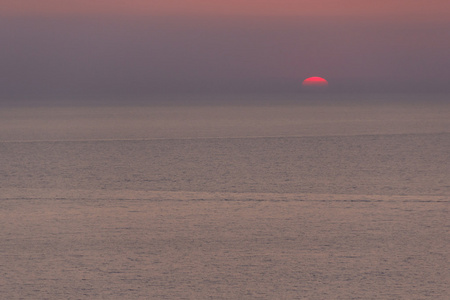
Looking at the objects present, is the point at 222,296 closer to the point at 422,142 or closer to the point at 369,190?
the point at 369,190

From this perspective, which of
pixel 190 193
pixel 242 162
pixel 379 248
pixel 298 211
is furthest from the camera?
pixel 242 162

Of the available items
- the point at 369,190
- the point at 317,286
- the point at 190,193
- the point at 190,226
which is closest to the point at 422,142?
the point at 369,190

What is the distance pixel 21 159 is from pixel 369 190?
7.65 m

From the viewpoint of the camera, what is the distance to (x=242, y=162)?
12562 mm

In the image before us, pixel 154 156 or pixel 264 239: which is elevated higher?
pixel 154 156

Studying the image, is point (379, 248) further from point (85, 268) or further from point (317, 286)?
point (85, 268)

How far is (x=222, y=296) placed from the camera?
161 inches

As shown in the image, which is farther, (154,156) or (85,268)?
(154,156)

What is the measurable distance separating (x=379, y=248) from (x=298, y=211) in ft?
5.58

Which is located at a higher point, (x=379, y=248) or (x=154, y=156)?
(x=154, y=156)

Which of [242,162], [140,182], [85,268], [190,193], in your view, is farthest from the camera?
[242,162]

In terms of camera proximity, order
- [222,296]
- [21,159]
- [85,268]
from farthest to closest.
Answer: [21,159] < [85,268] < [222,296]

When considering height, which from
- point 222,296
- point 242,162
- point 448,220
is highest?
point 242,162

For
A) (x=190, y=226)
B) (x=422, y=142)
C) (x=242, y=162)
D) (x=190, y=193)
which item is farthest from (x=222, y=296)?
(x=422, y=142)
